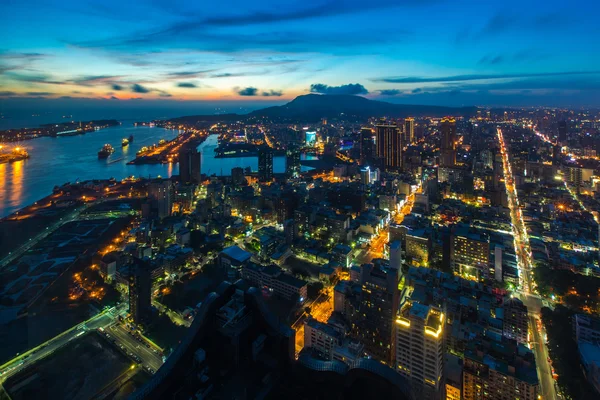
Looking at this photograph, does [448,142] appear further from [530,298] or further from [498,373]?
[498,373]

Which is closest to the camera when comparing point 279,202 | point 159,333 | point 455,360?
point 455,360

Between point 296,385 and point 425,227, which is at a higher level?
point 296,385

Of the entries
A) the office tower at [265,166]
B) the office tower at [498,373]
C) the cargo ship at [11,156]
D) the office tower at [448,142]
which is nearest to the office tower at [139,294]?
the office tower at [498,373]

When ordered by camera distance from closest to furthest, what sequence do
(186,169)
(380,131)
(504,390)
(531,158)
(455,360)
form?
(504,390)
(455,360)
(186,169)
(531,158)
(380,131)

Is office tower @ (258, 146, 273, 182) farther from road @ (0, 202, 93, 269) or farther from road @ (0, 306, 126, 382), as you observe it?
road @ (0, 306, 126, 382)

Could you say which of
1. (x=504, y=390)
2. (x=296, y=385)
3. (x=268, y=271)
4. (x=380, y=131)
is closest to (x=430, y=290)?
(x=504, y=390)

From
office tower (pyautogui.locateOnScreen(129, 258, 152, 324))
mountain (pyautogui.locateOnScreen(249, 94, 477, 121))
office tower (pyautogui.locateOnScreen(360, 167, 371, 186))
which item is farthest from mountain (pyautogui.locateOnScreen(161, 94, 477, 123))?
office tower (pyautogui.locateOnScreen(129, 258, 152, 324))

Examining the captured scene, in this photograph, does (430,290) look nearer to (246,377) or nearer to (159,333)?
(159,333)
